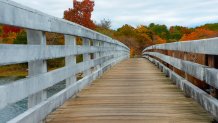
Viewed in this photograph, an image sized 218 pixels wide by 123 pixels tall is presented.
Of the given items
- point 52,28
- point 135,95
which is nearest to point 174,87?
point 135,95

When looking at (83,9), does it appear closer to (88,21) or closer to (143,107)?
(88,21)

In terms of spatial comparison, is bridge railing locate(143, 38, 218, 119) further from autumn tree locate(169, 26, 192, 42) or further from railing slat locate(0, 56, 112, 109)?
autumn tree locate(169, 26, 192, 42)

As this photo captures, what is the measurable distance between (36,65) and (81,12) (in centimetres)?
7855

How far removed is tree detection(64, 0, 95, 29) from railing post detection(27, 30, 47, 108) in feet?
237

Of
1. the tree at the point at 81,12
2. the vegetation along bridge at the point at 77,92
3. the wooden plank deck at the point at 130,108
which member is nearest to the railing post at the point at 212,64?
the vegetation along bridge at the point at 77,92

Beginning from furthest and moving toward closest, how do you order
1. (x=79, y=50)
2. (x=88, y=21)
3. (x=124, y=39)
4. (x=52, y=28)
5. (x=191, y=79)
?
(x=124, y=39), (x=88, y=21), (x=79, y=50), (x=191, y=79), (x=52, y=28)

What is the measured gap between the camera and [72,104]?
216 inches

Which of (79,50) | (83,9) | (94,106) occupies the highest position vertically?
(83,9)

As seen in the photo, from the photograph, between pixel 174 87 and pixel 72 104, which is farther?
pixel 174 87

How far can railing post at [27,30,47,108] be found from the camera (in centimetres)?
404

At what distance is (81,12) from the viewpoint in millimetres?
82000

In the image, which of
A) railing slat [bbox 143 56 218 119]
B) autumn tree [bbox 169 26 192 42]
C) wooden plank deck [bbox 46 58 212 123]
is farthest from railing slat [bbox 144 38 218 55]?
autumn tree [bbox 169 26 192 42]

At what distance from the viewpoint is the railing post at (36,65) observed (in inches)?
159

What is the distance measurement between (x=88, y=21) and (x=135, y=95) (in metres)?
72.1
